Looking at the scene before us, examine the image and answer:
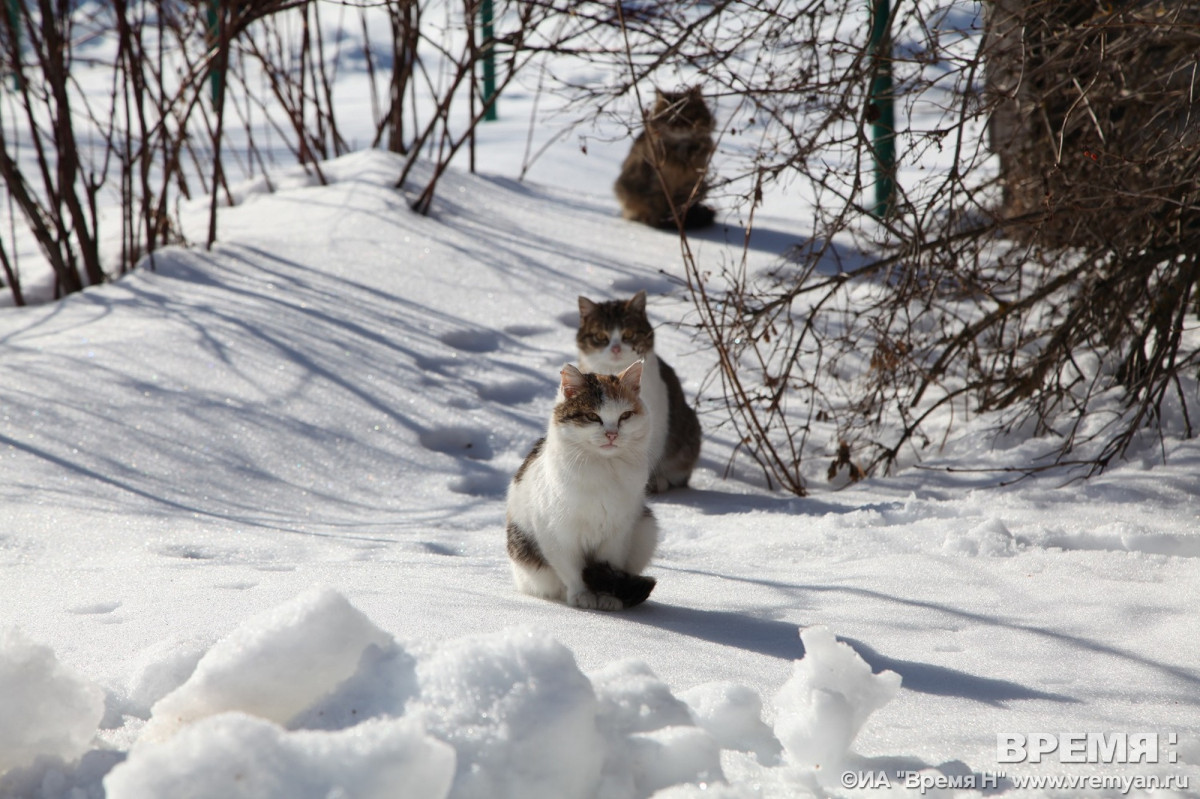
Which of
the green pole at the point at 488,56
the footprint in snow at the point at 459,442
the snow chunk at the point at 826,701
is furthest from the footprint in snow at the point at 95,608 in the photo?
the green pole at the point at 488,56

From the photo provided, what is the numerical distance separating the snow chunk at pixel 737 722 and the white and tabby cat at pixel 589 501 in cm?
84

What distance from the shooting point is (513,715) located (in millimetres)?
1402

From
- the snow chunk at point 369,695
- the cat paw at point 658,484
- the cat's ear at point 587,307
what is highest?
the cat's ear at point 587,307

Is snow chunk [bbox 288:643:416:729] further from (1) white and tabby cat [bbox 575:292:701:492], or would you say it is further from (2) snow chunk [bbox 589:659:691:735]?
(1) white and tabby cat [bbox 575:292:701:492]

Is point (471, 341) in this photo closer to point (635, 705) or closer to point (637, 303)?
point (637, 303)

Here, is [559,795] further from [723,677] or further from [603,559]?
[603,559]

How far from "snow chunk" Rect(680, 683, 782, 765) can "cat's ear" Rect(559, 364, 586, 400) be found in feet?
3.68


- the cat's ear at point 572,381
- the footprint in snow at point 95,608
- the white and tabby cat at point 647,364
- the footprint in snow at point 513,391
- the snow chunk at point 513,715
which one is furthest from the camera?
the footprint in snow at point 513,391

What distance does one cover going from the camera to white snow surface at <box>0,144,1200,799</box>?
1461 mm

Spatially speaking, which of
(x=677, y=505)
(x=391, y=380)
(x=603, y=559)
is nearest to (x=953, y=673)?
(x=603, y=559)

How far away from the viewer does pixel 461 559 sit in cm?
313

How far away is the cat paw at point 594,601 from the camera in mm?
2506

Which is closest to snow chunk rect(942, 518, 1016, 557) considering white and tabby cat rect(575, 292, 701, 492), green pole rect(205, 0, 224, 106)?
white and tabby cat rect(575, 292, 701, 492)

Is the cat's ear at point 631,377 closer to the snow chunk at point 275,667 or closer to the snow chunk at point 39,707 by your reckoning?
the snow chunk at point 275,667
